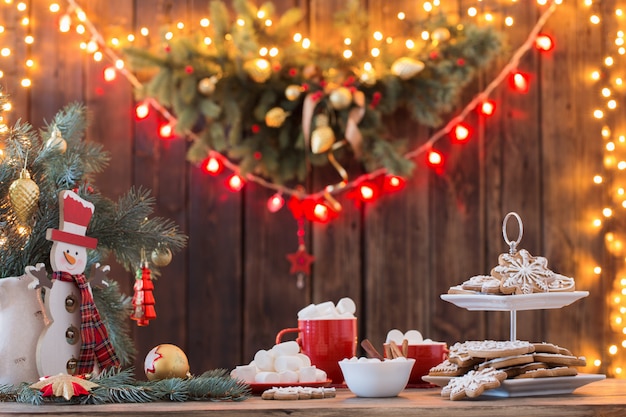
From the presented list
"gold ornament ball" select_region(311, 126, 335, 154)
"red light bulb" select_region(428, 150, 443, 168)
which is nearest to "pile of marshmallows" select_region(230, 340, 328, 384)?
"gold ornament ball" select_region(311, 126, 335, 154)

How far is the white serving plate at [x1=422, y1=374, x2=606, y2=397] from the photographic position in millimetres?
1077

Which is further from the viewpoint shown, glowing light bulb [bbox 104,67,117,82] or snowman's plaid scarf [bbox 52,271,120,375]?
glowing light bulb [bbox 104,67,117,82]

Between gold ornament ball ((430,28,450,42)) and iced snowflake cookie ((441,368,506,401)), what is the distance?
1.63 metres

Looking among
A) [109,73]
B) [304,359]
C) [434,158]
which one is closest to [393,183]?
[434,158]

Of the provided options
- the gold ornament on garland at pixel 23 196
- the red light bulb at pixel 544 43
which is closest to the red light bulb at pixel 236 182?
the red light bulb at pixel 544 43

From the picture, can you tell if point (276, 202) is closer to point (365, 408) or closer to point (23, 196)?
point (23, 196)

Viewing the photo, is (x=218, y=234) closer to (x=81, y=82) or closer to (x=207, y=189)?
(x=207, y=189)

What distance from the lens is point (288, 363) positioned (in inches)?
48.5

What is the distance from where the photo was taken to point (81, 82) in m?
2.72

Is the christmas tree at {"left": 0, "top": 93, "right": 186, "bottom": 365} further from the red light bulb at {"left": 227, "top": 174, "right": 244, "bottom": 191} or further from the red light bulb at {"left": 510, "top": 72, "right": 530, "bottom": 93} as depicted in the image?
the red light bulb at {"left": 510, "top": 72, "right": 530, "bottom": 93}

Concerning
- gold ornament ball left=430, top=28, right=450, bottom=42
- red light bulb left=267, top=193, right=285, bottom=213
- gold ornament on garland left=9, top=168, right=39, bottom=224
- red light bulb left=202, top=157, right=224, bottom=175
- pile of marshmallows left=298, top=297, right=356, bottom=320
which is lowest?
pile of marshmallows left=298, top=297, right=356, bottom=320

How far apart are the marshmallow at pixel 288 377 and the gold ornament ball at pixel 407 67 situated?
1449 mm

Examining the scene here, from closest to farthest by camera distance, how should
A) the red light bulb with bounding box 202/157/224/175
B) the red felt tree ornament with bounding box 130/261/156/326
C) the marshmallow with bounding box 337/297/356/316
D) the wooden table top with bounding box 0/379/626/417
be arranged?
the wooden table top with bounding box 0/379/626/417 < the marshmallow with bounding box 337/297/356/316 < the red felt tree ornament with bounding box 130/261/156/326 < the red light bulb with bounding box 202/157/224/175

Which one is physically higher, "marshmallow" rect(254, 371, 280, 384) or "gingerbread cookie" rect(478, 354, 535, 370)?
"gingerbread cookie" rect(478, 354, 535, 370)
